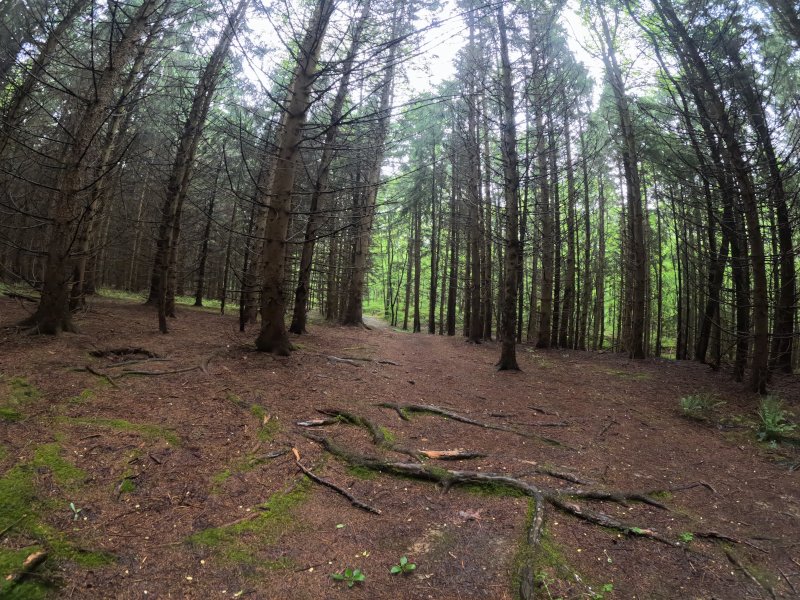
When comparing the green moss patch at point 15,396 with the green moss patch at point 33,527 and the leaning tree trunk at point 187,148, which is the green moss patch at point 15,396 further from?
the leaning tree trunk at point 187,148

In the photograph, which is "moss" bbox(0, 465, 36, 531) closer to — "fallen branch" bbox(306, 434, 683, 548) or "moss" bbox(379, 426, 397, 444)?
"fallen branch" bbox(306, 434, 683, 548)

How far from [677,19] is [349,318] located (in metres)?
13.2

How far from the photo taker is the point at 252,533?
2.83 metres

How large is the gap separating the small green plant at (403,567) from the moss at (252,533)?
0.85 meters

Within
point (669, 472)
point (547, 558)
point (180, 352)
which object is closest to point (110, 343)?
point (180, 352)

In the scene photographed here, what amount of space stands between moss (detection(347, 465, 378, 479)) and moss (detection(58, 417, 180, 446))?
5.45 feet

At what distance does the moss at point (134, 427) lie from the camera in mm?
3805

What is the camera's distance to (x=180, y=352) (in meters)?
6.93

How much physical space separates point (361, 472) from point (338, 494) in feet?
1.37

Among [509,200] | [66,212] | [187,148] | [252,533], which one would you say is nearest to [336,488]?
[252,533]

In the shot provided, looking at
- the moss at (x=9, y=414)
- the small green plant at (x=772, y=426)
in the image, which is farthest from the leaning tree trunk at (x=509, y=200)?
the moss at (x=9, y=414)

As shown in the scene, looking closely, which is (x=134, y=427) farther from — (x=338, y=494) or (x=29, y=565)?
(x=338, y=494)

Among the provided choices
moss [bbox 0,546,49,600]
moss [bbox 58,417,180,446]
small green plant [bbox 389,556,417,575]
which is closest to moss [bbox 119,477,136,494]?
moss [bbox 58,417,180,446]

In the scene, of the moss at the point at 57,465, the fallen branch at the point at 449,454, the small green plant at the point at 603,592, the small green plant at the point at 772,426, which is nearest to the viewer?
the small green plant at the point at 603,592
